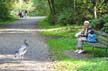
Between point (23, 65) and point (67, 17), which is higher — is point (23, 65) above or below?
above

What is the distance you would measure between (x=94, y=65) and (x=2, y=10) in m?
45.5

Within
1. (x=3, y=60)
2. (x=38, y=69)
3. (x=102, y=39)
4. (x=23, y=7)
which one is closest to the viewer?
(x=38, y=69)

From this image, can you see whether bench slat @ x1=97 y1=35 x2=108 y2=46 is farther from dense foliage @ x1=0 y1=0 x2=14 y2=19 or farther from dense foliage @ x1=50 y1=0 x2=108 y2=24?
dense foliage @ x1=0 y1=0 x2=14 y2=19

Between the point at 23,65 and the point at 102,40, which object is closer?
the point at 23,65

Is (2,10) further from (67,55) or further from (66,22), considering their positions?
(67,55)

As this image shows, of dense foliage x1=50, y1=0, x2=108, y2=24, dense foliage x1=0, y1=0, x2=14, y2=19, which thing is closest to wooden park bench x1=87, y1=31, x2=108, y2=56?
dense foliage x1=50, y1=0, x2=108, y2=24

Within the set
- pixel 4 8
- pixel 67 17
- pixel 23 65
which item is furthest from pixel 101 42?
pixel 4 8

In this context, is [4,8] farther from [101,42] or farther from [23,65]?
[23,65]

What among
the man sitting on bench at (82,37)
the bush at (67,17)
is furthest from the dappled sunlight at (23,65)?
the bush at (67,17)

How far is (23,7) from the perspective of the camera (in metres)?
103

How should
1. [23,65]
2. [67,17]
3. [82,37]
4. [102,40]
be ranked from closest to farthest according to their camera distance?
[23,65] → [102,40] → [82,37] → [67,17]

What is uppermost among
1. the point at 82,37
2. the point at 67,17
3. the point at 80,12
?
the point at 82,37

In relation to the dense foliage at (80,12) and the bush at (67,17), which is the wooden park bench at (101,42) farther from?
the bush at (67,17)

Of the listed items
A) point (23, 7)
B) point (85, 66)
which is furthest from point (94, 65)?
point (23, 7)
